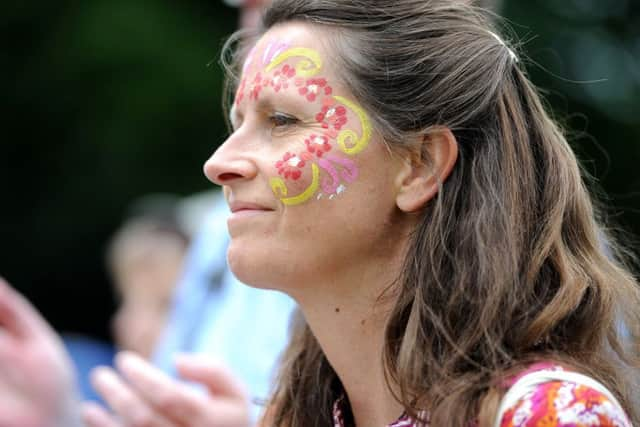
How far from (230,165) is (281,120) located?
0.18 m

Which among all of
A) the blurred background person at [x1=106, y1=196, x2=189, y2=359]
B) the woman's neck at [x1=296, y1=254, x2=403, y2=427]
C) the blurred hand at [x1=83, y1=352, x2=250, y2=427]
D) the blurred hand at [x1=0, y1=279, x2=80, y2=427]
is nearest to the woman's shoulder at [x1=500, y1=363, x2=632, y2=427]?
the woman's neck at [x1=296, y1=254, x2=403, y2=427]

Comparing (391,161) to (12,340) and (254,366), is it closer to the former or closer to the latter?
(12,340)

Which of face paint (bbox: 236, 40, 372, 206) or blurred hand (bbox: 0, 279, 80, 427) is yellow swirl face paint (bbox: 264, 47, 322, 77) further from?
blurred hand (bbox: 0, 279, 80, 427)

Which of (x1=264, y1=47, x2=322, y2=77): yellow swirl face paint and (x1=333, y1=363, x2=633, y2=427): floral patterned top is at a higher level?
(x1=264, y1=47, x2=322, y2=77): yellow swirl face paint

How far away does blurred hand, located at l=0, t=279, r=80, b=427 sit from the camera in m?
3.03

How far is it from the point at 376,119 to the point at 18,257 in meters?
8.65

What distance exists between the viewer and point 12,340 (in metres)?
3.07

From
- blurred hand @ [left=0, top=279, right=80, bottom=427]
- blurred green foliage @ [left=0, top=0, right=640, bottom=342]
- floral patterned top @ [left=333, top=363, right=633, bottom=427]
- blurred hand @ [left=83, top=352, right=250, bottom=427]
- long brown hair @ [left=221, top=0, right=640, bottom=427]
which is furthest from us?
blurred green foliage @ [left=0, top=0, right=640, bottom=342]

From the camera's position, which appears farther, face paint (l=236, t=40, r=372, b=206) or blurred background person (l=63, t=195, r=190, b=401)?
blurred background person (l=63, t=195, r=190, b=401)

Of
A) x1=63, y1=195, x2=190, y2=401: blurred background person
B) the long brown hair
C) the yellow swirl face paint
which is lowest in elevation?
x1=63, y1=195, x2=190, y2=401: blurred background person

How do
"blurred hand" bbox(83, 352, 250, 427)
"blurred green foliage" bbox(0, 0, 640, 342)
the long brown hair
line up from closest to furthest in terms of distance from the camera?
1. the long brown hair
2. "blurred hand" bbox(83, 352, 250, 427)
3. "blurred green foliage" bbox(0, 0, 640, 342)

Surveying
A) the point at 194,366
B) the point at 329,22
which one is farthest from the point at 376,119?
the point at 194,366

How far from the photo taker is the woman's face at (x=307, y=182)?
2664mm

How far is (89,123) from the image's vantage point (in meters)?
10.4
